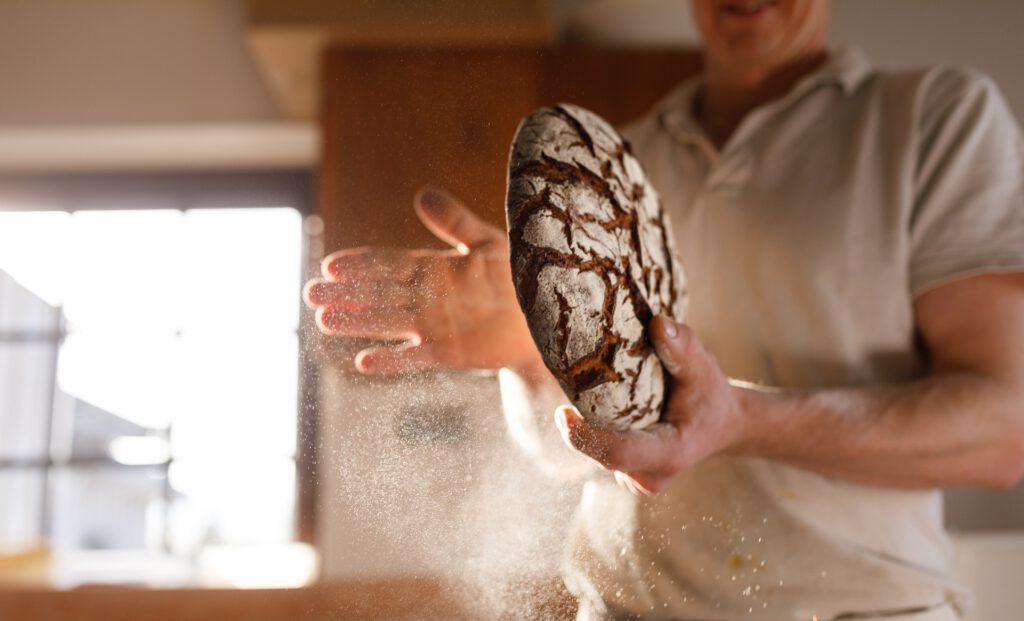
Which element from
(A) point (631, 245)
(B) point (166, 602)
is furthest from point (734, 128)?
(B) point (166, 602)

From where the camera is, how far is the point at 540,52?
0.21 m

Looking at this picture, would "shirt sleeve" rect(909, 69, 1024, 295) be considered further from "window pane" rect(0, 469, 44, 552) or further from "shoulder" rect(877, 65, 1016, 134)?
"window pane" rect(0, 469, 44, 552)

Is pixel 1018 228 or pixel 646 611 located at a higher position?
pixel 1018 228

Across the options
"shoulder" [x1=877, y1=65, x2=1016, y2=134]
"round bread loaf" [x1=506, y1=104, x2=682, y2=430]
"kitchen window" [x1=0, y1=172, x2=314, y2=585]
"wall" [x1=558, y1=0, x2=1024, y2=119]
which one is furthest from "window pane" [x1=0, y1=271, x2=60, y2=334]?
"wall" [x1=558, y1=0, x2=1024, y2=119]

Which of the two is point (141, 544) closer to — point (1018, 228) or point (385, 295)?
point (385, 295)

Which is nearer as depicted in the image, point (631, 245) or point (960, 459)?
point (631, 245)

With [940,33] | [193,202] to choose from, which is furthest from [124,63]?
[940,33]

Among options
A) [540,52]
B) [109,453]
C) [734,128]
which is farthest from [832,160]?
[109,453]

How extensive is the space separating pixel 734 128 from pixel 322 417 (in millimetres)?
217

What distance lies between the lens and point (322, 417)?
16 centimetres

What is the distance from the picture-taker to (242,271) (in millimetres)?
172

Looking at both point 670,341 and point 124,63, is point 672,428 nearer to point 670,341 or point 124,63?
point 670,341

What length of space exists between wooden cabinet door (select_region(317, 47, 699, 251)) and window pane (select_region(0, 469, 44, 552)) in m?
0.08

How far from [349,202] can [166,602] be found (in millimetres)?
95
